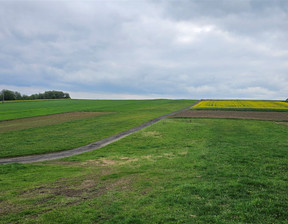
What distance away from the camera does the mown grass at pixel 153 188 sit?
26.7ft

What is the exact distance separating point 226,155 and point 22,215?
15.1 m

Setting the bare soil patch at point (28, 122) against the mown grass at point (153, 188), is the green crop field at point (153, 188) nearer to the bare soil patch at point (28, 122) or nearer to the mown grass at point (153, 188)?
the mown grass at point (153, 188)

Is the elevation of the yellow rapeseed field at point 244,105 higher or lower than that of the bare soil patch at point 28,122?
higher

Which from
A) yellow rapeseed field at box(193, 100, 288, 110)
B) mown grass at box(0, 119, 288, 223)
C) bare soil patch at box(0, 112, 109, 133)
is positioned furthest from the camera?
yellow rapeseed field at box(193, 100, 288, 110)

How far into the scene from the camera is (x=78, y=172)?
49.2ft


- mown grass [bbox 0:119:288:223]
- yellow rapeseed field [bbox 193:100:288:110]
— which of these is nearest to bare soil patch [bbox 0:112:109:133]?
mown grass [bbox 0:119:288:223]

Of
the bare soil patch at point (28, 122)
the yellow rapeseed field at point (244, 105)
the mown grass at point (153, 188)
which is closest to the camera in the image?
the mown grass at point (153, 188)

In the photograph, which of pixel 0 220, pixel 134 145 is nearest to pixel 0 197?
pixel 0 220

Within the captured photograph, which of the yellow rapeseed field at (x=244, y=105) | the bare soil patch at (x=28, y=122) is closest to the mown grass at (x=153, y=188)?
the bare soil patch at (x=28, y=122)

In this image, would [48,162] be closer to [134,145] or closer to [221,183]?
[134,145]

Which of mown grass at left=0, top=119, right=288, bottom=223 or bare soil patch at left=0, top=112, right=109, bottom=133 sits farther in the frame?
bare soil patch at left=0, top=112, right=109, bottom=133

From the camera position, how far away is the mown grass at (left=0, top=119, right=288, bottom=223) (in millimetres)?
8148

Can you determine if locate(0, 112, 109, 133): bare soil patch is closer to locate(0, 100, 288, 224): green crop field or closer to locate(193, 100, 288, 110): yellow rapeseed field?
locate(0, 100, 288, 224): green crop field

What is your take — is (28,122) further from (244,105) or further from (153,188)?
(244,105)
